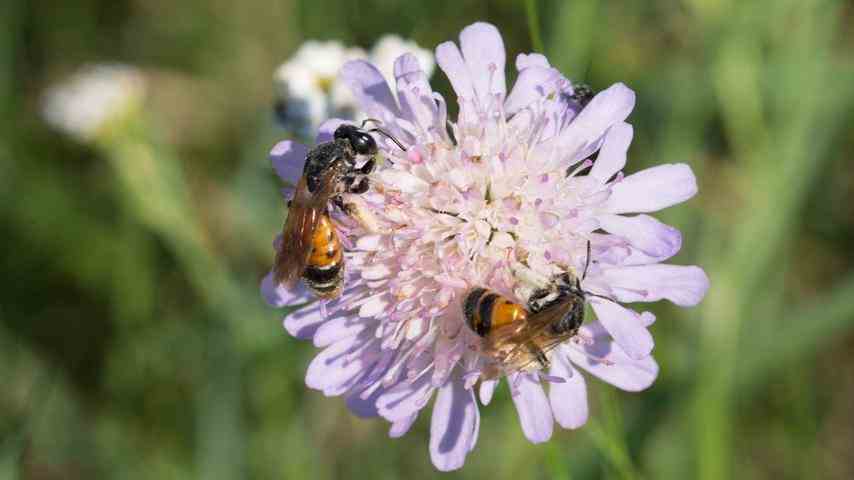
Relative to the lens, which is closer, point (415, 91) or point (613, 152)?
point (613, 152)

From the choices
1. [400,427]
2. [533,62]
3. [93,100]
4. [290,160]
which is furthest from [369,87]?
[93,100]

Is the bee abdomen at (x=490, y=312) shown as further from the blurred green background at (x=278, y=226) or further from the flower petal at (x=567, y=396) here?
the blurred green background at (x=278, y=226)

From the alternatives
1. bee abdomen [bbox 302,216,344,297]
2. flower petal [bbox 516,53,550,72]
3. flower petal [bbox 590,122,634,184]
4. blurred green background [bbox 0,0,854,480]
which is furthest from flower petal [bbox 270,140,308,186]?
blurred green background [bbox 0,0,854,480]

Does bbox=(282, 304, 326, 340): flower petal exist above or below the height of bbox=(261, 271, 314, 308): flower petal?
below

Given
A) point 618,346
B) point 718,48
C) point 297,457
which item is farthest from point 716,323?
point 297,457

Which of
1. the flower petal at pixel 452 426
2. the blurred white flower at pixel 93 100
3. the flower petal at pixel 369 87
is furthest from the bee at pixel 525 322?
the blurred white flower at pixel 93 100

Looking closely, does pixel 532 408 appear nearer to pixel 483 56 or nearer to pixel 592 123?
pixel 592 123

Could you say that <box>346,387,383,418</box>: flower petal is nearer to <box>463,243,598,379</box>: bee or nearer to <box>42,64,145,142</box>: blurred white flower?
<box>463,243,598,379</box>: bee
